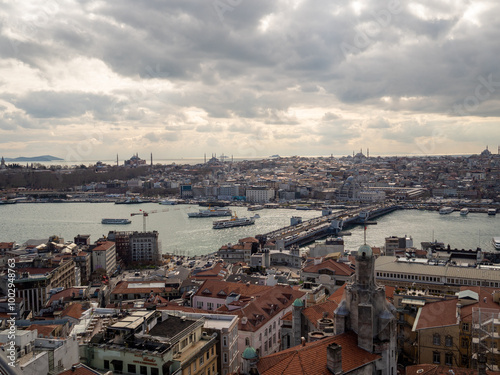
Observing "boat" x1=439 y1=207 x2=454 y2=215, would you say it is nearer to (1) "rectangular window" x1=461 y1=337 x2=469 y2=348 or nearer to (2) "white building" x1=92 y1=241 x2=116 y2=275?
(2) "white building" x1=92 y1=241 x2=116 y2=275

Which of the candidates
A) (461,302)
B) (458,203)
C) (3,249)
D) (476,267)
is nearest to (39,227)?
(3,249)

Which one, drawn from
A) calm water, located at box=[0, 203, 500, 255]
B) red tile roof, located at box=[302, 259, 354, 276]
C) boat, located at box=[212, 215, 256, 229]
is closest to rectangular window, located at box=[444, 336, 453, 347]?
red tile roof, located at box=[302, 259, 354, 276]

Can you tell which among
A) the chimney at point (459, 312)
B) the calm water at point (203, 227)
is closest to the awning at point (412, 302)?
the chimney at point (459, 312)

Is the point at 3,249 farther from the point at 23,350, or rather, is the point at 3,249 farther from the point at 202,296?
the point at 23,350

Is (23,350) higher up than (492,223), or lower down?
higher up

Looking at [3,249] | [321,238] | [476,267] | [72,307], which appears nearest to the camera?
[72,307]

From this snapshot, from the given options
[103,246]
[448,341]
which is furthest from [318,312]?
[103,246]

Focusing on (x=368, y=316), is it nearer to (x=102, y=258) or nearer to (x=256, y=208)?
(x=102, y=258)
